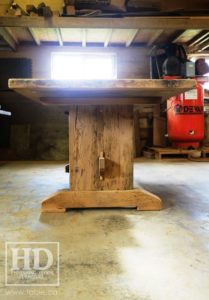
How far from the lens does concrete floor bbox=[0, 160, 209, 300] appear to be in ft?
2.99

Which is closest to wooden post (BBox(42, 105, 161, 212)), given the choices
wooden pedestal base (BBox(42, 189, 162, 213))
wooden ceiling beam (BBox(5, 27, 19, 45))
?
wooden pedestal base (BBox(42, 189, 162, 213))

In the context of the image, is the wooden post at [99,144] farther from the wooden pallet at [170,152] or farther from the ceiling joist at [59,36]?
the ceiling joist at [59,36]

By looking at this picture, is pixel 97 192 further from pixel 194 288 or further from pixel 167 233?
pixel 194 288

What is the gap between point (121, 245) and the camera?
126 cm

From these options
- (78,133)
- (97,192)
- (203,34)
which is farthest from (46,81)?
(203,34)

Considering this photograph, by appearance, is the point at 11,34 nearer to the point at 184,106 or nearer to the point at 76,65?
the point at 76,65

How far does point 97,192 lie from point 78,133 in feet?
1.31

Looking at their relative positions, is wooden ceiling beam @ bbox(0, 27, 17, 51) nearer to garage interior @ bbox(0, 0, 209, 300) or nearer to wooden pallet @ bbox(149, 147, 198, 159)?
garage interior @ bbox(0, 0, 209, 300)

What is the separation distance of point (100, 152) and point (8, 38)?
368 cm

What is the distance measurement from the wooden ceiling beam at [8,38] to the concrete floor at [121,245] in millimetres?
3058

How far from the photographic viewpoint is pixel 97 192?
180 cm

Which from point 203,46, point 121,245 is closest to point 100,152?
point 121,245

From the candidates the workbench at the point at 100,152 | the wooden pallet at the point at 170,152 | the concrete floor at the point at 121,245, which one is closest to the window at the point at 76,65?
the wooden pallet at the point at 170,152

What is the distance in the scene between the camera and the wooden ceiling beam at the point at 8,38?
435 cm
